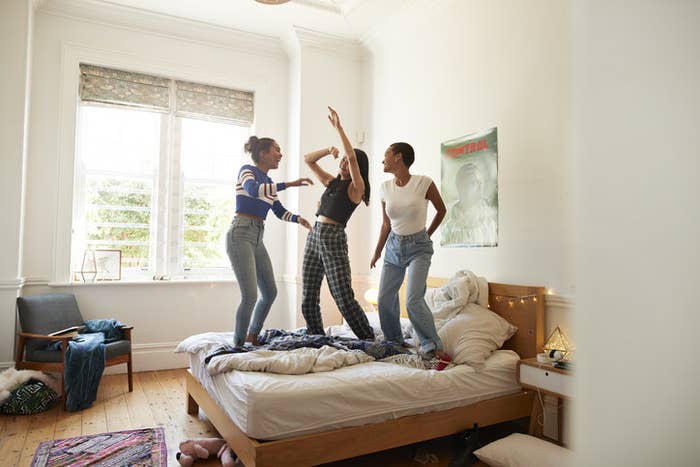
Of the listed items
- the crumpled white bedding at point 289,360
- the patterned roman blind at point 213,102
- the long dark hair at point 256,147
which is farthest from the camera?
the patterned roman blind at point 213,102

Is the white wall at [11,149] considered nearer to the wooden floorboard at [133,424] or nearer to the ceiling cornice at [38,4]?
the ceiling cornice at [38,4]

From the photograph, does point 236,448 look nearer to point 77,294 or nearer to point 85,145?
point 77,294

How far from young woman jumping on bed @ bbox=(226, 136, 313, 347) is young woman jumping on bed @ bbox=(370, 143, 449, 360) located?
62cm

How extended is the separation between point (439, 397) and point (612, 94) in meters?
2.37

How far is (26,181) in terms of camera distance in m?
4.18

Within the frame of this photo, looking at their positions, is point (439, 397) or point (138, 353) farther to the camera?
point (138, 353)

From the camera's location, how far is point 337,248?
314 cm

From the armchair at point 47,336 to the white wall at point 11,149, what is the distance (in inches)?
9.2

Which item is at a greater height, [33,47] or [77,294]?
[33,47]

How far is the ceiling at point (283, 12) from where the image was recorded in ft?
14.8

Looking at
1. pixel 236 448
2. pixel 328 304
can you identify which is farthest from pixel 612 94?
pixel 328 304

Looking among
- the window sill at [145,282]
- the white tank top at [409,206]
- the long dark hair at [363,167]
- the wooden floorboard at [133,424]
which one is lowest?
the wooden floorboard at [133,424]

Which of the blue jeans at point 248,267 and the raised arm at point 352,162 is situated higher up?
the raised arm at point 352,162

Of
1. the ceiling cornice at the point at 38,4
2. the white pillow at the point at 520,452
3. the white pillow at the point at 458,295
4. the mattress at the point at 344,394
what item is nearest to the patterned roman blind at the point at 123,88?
the ceiling cornice at the point at 38,4
